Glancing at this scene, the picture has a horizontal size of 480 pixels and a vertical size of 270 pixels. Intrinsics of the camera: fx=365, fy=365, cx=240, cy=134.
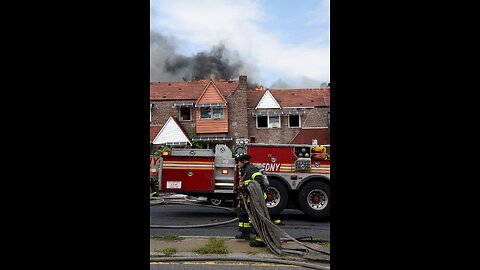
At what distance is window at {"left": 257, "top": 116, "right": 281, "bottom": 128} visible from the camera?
26.2 m

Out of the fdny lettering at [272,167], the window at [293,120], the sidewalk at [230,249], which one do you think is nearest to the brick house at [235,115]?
the window at [293,120]

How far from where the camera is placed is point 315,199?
898 centimetres

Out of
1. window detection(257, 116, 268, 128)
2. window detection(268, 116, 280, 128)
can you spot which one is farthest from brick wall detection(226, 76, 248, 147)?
window detection(268, 116, 280, 128)

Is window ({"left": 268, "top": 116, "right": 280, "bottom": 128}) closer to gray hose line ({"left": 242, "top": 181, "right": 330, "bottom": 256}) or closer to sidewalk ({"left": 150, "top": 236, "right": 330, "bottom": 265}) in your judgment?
sidewalk ({"left": 150, "top": 236, "right": 330, "bottom": 265})

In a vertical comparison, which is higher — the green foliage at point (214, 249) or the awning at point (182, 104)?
the awning at point (182, 104)

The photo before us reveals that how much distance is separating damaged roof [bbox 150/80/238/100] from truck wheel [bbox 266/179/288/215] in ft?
61.4

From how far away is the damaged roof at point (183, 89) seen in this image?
88.1ft

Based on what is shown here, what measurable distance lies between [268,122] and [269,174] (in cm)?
1732

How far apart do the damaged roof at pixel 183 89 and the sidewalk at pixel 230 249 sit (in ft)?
68.5

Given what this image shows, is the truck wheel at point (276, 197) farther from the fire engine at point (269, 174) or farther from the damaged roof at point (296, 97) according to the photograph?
the damaged roof at point (296, 97)
